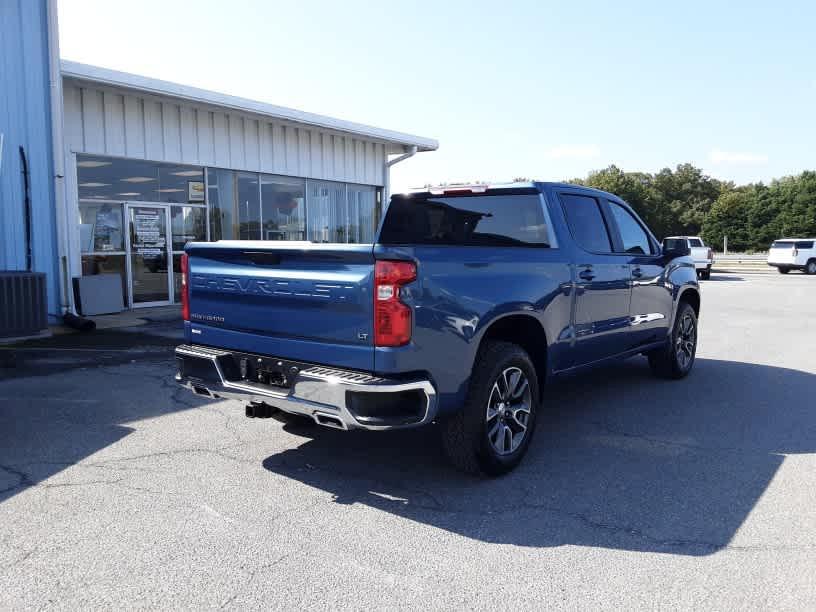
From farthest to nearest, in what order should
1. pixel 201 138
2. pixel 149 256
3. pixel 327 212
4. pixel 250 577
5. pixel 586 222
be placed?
1. pixel 327 212
2. pixel 201 138
3. pixel 149 256
4. pixel 586 222
5. pixel 250 577

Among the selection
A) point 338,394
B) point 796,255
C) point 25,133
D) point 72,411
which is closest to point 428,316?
point 338,394

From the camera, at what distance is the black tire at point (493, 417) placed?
412 cm

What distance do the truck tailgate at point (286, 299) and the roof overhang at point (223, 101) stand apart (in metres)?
8.86

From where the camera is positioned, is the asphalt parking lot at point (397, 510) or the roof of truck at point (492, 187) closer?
the asphalt parking lot at point (397, 510)

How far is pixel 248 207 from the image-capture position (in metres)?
15.9

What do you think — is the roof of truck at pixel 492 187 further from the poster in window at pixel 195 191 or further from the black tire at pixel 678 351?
the poster in window at pixel 195 191

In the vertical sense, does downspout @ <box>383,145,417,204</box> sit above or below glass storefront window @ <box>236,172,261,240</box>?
above

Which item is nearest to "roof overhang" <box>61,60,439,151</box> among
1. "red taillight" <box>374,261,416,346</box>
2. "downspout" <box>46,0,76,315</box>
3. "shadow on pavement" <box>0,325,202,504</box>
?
"downspout" <box>46,0,76,315</box>

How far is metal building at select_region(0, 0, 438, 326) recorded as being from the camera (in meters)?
11.2

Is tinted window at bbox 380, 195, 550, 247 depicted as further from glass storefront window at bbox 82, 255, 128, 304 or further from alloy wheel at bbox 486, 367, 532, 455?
glass storefront window at bbox 82, 255, 128, 304

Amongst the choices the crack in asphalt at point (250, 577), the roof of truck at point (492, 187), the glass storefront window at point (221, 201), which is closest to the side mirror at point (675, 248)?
the roof of truck at point (492, 187)

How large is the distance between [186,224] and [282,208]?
2784mm

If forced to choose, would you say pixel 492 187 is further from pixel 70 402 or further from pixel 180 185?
pixel 180 185

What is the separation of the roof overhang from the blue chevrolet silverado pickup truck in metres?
8.44
